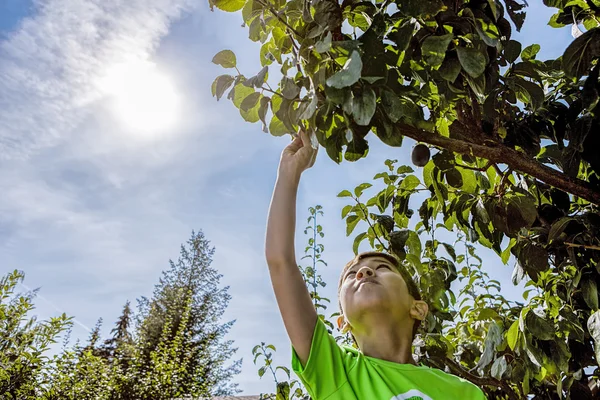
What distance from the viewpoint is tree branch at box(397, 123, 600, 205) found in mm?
948

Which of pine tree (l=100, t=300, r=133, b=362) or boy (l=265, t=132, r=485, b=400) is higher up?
pine tree (l=100, t=300, r=133, b=362)

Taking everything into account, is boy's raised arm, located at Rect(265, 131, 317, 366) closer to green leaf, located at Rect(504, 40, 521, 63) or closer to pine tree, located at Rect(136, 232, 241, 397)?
green leaf, located at Rect(504, 40, 521, 63)

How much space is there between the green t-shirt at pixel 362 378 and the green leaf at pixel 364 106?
502 millimetres

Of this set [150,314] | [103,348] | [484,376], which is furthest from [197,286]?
[484,376]

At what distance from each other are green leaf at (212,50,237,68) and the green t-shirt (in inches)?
23.3

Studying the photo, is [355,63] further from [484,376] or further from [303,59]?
[484,376]

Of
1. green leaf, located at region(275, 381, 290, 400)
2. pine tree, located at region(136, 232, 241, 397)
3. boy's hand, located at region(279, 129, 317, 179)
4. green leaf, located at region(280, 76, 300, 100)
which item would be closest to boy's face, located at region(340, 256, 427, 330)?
boy's hand, located at region(279, 129, 317, 179)

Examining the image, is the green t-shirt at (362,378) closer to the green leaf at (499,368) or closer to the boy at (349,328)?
the boy at (349,328)

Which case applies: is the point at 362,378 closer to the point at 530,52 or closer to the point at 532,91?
the point at 532,91

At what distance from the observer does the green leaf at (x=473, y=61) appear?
2.48 ft

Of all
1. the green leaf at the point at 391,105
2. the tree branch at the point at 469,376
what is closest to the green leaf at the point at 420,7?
the green leaf at the point at 391,105

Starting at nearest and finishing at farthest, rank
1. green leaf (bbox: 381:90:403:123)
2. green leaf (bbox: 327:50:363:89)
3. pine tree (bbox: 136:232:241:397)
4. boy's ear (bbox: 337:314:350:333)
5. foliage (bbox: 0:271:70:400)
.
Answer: green leaf (bbox: 327:50:363:89), green leaf (bbox: 381:90:403:123), boy's ear (bbox: 337:314:350:333), foliage (bbox: 0:271:70:400), pine tree (bbox: 136:232:241:397)

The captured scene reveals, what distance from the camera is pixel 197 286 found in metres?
20.8

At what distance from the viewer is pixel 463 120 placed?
1007 millimetres
